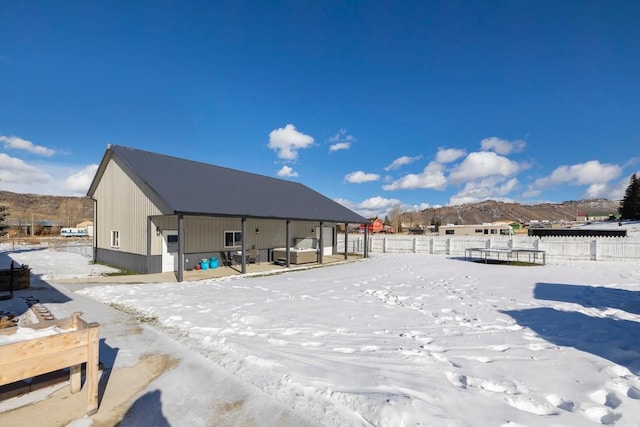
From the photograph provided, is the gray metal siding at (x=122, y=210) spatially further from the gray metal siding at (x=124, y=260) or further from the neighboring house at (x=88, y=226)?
the neighboring house at (x=88, y=226)

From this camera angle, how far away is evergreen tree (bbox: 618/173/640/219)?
174ft

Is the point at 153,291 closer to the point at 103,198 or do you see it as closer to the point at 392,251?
the point at 103,198

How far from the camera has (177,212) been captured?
38.2ft

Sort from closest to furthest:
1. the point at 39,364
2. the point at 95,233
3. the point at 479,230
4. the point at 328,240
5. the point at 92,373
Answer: the point at 39,364
the point at 92,373
the point at 95,233
the point at 328,240
the point at 479,230

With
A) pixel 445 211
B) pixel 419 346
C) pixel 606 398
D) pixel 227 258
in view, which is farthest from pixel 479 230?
pixel 445 211

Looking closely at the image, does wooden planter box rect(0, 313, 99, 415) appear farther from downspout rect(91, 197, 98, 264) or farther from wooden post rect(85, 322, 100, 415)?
downspout rect(91, 197, 98, 264)

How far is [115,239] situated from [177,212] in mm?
6938

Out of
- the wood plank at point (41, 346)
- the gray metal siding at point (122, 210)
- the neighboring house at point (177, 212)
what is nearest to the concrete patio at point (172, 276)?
the neighboring house at point (177, 212)

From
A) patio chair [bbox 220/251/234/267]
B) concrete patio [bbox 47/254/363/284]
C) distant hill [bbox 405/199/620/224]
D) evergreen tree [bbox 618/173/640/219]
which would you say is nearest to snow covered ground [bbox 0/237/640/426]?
concrete patio [bbox 47/254/363/284]

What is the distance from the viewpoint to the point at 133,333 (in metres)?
5.61

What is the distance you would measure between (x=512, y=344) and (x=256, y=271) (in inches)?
439

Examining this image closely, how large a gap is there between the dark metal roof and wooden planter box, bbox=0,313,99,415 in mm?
9107

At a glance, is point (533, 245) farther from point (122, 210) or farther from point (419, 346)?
point (122, 210)

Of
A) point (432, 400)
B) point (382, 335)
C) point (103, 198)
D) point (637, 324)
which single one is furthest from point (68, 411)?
point (103, 198)
